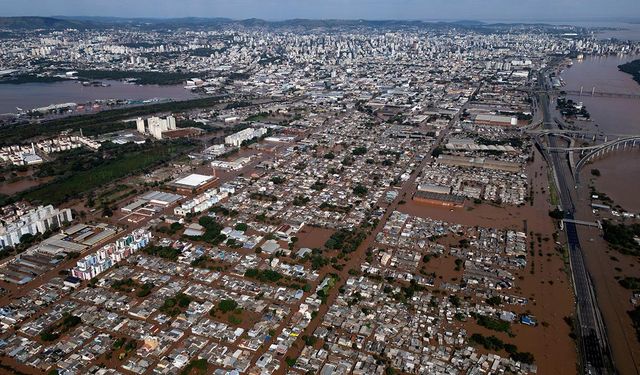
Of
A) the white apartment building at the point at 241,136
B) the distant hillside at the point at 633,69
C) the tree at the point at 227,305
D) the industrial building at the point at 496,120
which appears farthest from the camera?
the distant hillside at the point at 633,69

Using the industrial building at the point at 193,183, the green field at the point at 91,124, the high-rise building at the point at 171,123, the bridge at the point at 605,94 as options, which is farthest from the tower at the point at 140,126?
the bridge at the point at 605,94

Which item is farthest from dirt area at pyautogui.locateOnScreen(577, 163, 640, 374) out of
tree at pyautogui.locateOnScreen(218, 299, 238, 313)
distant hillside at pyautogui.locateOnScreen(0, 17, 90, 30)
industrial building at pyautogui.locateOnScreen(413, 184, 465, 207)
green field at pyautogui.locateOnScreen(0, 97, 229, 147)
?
distant hillside at pyautogui.locateOnScreen(0, 17, 90, 30)

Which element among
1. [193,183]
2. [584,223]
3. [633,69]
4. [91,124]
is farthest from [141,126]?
[633,69]

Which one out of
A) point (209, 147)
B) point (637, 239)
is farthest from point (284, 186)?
point (637, 239)

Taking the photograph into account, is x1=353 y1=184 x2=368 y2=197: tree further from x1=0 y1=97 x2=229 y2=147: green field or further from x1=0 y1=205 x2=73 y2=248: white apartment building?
x1=0 y1=97 x2=229 y2=147: green field

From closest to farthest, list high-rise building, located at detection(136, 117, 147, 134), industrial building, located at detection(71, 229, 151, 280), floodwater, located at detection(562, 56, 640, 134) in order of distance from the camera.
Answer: industrial building, located at detection(71, 229, 151, 280) → high-rise building, located at detection(136, 117, 147, 134) → floodwater, located at detection(562, 56, 640, 134)

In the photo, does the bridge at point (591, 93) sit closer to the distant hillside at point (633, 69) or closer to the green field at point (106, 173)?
the distant hillside at point (633, 69)

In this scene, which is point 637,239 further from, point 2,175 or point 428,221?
point 2,175
